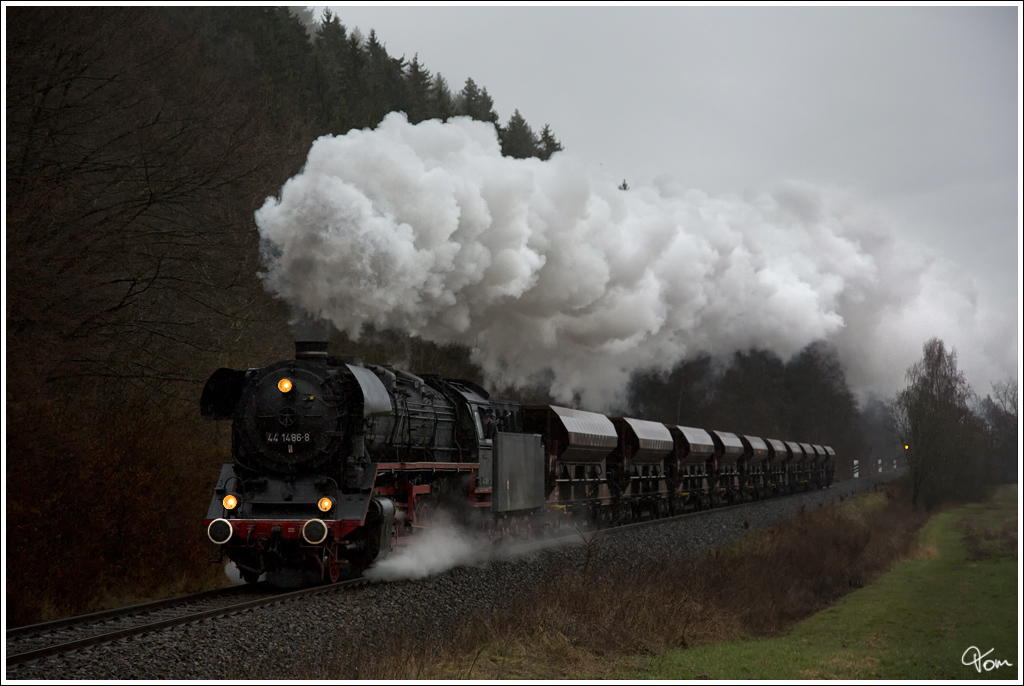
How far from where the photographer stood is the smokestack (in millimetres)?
11828

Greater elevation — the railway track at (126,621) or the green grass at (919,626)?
the railway track at (126,621)

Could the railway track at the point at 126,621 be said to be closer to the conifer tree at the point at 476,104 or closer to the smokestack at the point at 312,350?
the smokestack at the point at 312,350

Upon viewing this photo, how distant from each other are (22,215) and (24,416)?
10.3 feet

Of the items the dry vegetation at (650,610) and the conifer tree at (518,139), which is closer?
the dry vegetation at (650,610)

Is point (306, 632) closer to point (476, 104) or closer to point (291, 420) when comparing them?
point (291, 420)

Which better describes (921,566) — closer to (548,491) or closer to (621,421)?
(621,421)

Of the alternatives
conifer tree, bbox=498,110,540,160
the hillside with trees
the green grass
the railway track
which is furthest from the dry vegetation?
conifer tree, bbox=498,110,540,160

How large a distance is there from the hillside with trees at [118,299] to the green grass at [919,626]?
3256mm

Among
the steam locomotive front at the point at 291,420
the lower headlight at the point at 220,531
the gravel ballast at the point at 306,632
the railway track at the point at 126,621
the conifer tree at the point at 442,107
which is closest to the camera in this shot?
the gravel ballast at the point at 306,632

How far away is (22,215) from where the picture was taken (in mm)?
12188

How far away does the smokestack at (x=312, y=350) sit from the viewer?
38.8 feet

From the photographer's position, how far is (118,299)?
49.5 ft

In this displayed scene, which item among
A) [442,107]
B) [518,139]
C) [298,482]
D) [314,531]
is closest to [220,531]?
[298,482]

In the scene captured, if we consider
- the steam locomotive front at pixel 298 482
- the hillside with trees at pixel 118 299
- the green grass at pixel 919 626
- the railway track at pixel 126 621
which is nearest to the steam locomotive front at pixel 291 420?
the steam locomotive front at pixel 298 482
